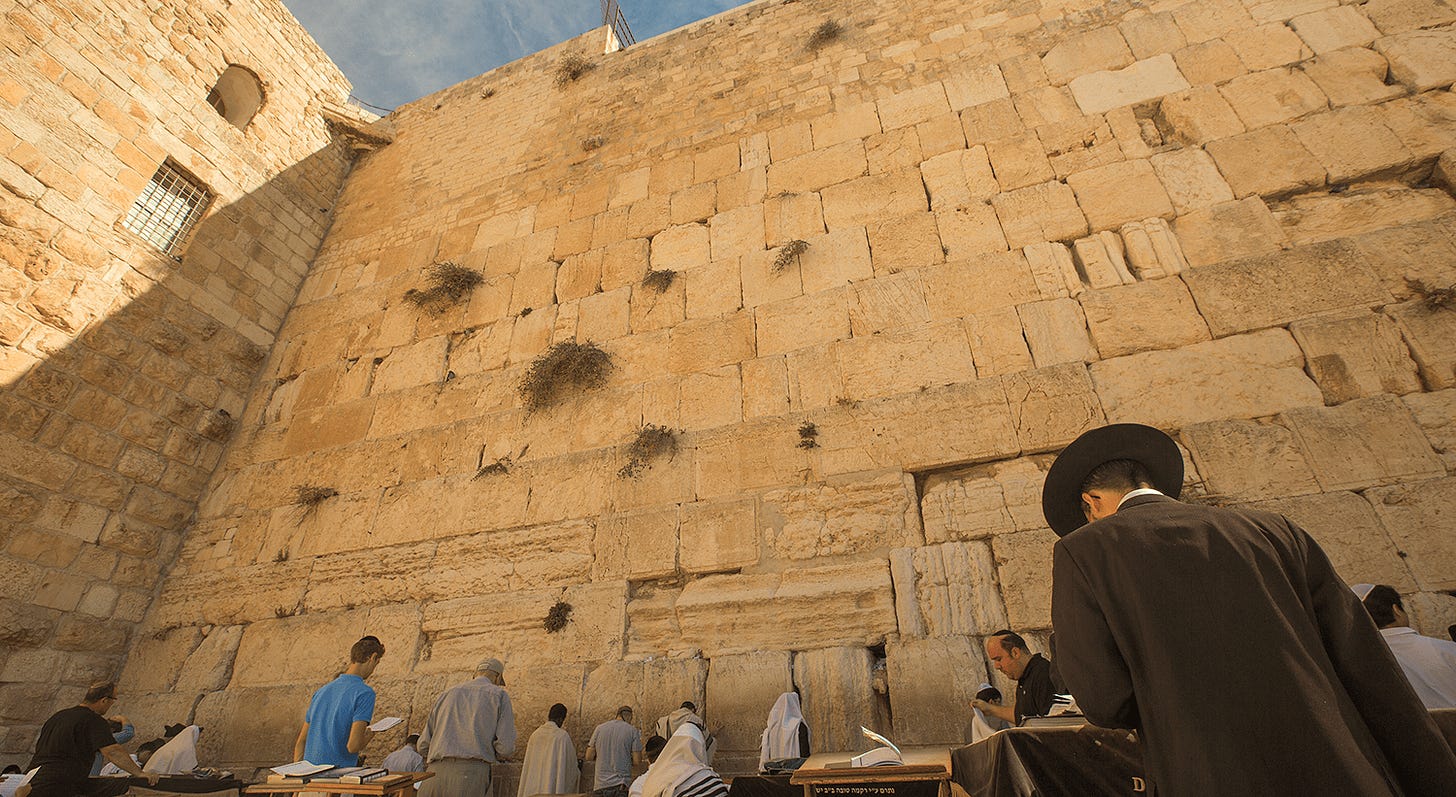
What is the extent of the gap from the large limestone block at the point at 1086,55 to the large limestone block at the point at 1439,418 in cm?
352

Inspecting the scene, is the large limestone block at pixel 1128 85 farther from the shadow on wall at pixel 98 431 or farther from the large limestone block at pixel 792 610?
the shadow on wall at pixel 98 431

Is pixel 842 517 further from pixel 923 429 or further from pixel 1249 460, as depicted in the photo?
pixel 1249 460

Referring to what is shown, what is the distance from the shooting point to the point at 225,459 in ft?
22.4

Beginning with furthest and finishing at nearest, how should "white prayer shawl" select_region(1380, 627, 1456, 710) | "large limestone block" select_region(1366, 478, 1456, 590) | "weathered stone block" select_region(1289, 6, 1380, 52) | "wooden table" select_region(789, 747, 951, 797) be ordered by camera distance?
"weathered stone block" select_region(1289, 6, 1380, 52) < "large limestone block" select_region(1366, 478, 1456, 590) < "white prayer shawl" select_region(1380, 627, 1456, 710) < "wooden table" select_region(789, 747, 951, 797)

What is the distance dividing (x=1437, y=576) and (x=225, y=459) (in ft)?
Result: 30.8

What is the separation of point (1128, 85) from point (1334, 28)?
1.47 metres

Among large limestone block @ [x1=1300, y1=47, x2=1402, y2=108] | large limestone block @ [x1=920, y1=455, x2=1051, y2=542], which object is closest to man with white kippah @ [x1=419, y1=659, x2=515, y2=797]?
large limestone block @ [x1=920, y1=455, x2=1051, y2=542]

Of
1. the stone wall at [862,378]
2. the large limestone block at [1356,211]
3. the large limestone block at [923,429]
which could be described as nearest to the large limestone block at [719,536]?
the stone wall at [862,378]

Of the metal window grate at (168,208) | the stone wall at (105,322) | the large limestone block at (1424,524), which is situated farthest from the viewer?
the metal window grate at (168,208)

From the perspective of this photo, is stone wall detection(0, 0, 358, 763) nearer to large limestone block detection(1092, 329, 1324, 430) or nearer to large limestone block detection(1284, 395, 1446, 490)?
large limestone block detection(1092, 329, 1324, 430)

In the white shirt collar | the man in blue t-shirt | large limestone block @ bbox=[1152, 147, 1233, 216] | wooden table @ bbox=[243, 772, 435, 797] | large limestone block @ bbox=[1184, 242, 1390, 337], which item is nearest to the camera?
the white shirt collar

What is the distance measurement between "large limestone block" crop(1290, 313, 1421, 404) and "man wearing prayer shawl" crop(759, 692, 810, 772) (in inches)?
140

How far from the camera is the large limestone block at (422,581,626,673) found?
4477 mm

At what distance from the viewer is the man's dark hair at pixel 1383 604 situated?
2984mm
